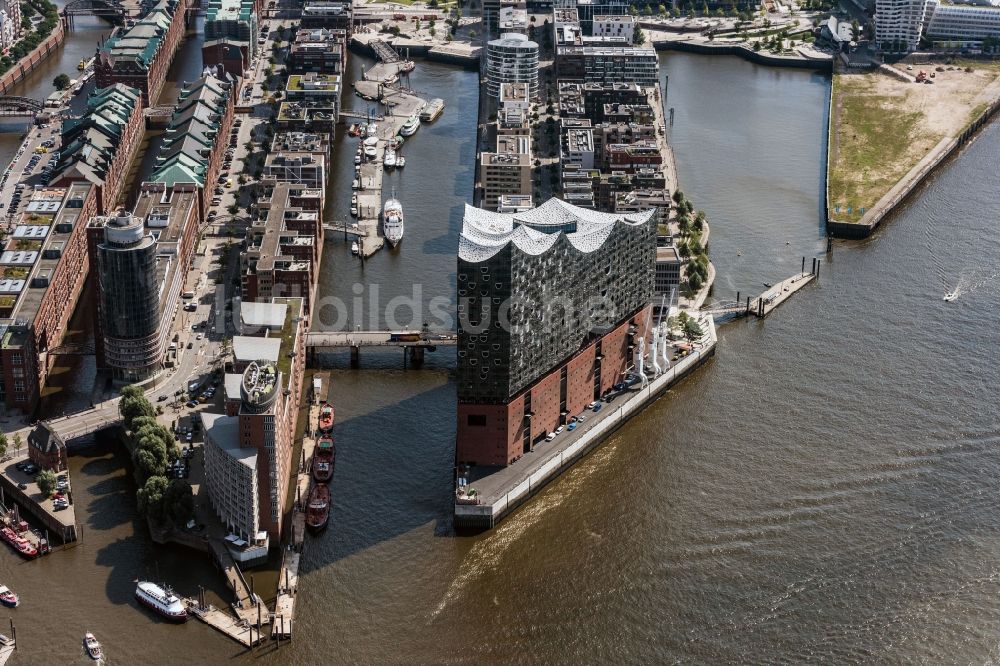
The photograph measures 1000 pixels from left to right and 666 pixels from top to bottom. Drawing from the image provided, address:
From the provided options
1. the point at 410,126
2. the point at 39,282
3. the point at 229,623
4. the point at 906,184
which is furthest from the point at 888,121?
the point at 229,623

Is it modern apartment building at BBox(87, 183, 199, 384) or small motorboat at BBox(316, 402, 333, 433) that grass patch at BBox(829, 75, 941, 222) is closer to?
small motorboat at BBox(316, 402, 333, 433)

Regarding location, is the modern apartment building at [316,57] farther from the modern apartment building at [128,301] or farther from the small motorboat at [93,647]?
the small motorboat at [93,647]

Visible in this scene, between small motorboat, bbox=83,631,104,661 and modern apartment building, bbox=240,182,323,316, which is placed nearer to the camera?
small motorboat, bbox=83,631,104,661

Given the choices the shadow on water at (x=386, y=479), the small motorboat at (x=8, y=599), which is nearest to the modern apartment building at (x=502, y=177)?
the shadow on water at (x=386, y=479)

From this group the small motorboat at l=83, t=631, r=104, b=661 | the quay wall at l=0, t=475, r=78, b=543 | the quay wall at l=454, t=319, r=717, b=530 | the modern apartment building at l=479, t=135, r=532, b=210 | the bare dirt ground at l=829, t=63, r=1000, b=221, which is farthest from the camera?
the bare dirt ground at l=829, t=63, r=1000, b=221

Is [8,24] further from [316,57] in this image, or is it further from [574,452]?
[574,452]

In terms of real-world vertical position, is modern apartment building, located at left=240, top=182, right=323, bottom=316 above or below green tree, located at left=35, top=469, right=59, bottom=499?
above

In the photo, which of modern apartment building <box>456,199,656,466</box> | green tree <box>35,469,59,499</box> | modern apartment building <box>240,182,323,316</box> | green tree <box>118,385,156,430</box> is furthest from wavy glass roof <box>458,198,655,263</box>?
green tree <box>35,469,59,499</box>
